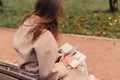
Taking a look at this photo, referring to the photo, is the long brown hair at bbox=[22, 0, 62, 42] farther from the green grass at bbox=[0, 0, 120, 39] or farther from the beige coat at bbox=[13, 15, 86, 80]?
the green grass at bbox=[0, 0, 120, 39]

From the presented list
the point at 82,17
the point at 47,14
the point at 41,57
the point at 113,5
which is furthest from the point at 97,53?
the point at 41,57

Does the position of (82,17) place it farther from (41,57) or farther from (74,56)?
(41,57)

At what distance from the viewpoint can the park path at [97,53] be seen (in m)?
6.35

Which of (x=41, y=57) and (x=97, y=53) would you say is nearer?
(x=41, y=57)

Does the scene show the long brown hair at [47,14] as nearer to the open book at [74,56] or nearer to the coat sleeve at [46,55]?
the coat sleeve at [46,55]

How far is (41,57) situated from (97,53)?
4.36 metres

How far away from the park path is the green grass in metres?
0.49

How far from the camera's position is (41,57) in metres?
3.09

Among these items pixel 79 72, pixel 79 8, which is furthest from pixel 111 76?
pixel 79 8

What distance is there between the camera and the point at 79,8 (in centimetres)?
1228

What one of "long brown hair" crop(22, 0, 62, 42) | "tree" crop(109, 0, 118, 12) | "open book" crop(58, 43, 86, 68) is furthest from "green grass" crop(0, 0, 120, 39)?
"long brown hair" crop(22, 0, 62, 42)

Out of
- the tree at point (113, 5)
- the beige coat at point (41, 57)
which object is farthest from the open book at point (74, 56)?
the tree at point (113, 5)

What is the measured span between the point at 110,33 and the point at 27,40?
5.76 metres

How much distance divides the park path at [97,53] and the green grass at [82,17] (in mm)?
487
